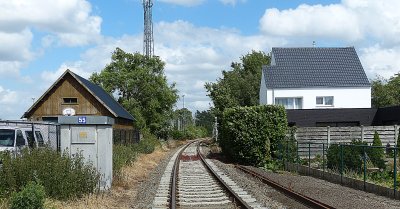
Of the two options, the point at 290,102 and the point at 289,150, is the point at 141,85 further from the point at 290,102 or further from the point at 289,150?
the point at 289,150

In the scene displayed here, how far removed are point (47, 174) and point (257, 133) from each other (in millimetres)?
17488

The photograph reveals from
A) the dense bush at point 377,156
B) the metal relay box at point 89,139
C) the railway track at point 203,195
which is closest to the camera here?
the railway track at point 203,195

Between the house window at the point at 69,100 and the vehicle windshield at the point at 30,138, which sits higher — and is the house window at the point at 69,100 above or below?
above

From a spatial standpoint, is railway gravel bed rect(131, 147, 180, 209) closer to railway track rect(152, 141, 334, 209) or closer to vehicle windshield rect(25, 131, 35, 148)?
railway track rect(152, 141, 334, 209)

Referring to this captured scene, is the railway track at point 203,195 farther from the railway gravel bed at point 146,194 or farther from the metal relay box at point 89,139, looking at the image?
the metal relay box at point 89,139

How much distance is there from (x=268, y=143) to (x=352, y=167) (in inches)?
360

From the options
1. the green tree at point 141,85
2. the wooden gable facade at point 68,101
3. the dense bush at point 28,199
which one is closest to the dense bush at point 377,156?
the dense bush at point 28,199

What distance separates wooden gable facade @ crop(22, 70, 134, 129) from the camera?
152 ft

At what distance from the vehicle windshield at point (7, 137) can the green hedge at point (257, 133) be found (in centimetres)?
1452

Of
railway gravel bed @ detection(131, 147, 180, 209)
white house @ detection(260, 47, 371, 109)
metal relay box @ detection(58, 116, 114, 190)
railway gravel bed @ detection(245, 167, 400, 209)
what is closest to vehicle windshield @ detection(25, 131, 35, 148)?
metal relay box @ detection(58, 116, 114, 190)

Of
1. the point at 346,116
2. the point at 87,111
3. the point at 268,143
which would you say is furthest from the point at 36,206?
the point at 87,111

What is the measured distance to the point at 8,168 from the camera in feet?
41.4

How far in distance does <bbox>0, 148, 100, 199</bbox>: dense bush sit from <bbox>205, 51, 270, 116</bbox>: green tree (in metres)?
39.1

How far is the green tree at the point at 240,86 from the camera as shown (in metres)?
58.5
